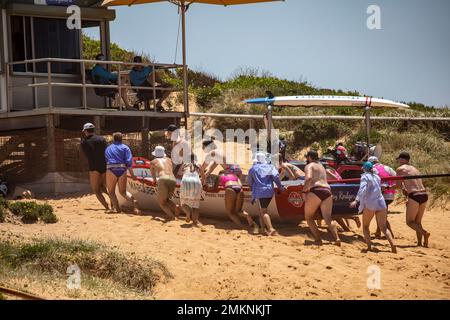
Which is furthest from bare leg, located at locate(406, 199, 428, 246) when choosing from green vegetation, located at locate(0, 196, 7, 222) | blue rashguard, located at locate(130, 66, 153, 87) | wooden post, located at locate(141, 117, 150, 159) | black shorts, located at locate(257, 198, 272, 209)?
green vegetation, located at locate(0, 196, 7, 222)

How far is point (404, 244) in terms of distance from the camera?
18328 mm

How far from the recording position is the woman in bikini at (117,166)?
1875 centimetres

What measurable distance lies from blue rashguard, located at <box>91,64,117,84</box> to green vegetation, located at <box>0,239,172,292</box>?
7.37m

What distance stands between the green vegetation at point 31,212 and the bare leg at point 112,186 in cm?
146

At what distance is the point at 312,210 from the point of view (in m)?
17.2

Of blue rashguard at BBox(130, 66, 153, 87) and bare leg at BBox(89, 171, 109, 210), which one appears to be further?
blue rashguard at BBox(130, 66, 153, 87)

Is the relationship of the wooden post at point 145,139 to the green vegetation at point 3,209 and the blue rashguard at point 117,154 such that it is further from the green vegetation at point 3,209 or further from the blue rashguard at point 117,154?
the green vegetation at point 3,209

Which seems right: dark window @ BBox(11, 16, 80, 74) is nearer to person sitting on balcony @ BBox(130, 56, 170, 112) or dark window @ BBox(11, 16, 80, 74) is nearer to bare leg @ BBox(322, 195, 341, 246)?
person sitting on balcony @ BBox(130, 56, 170, 112)

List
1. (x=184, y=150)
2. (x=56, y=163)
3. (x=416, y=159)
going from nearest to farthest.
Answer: (x=184, y=150) → (x=56, y=163) → (x=416, y=159)

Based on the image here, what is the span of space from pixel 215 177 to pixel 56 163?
3.83 metres

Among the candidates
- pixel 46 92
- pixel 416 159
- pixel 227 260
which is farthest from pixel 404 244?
pixel 46 92

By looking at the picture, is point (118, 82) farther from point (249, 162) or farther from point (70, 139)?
point (249, 162)

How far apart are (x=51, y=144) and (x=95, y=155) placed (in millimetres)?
1974

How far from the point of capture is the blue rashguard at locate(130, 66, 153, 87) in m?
21.9
